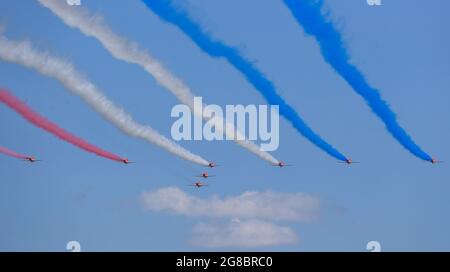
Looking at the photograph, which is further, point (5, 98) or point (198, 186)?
point (198, 186)
